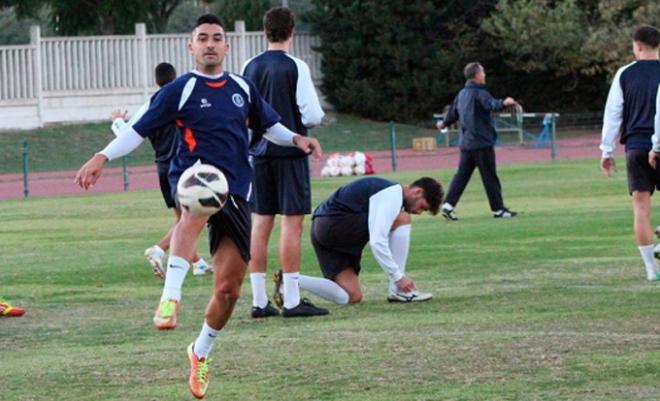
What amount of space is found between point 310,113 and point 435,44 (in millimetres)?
44739

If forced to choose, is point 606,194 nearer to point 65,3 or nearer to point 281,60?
point 281,60

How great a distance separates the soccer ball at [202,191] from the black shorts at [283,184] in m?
3.20

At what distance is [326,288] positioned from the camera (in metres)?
13.0

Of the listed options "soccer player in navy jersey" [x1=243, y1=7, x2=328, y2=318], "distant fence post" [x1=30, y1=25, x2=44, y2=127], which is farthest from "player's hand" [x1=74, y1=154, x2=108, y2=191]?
"distant fence post" [x1=30, y1=25, x2=44, y2=127]

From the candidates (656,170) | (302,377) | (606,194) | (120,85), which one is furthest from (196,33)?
(120,85)

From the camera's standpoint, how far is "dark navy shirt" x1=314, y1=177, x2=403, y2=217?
12914 millimetres

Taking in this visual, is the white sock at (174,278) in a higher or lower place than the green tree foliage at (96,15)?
lower

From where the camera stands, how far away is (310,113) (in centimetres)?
1201

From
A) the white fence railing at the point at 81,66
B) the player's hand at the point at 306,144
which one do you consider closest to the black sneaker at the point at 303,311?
the player's hand at the point at 306,144

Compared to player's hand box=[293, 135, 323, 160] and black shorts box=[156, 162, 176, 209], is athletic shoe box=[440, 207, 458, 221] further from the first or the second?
→ player's hand box=[293, 135, 323, 160]

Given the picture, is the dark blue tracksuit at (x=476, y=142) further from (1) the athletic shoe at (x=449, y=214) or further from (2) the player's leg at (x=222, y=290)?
(2) the player's leg at (x=222, y=290)

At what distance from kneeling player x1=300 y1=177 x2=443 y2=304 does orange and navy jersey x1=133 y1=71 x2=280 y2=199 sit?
3.38 metres

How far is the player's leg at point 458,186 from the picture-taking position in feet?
73.5

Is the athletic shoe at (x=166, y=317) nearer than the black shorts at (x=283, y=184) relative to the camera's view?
Yes
